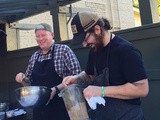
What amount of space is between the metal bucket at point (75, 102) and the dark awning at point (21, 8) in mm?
2512

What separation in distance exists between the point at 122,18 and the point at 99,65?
10.6m

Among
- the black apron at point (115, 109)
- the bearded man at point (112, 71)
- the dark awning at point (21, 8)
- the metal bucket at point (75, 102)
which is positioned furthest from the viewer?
the dark awning at point (21, 8)

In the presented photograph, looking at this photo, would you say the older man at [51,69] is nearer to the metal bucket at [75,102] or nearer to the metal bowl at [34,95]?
the metal bowl at [34,95]

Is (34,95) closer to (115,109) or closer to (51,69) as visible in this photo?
(51,69)

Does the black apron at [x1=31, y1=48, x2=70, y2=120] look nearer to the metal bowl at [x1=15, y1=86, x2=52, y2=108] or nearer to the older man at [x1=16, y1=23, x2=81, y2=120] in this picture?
the older man at [x1=16, y1=23, x2=81, y2=120]

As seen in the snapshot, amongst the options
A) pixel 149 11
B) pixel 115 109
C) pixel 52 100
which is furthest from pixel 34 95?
pixel 149 11

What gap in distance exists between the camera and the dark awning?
190 inches

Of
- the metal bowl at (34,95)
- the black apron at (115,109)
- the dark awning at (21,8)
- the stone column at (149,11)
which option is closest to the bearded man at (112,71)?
the black apron at (115,109)

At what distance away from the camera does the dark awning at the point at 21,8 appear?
4820 mm

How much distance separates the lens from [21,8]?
17.6ft

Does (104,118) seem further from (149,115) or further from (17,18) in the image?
(17,18)

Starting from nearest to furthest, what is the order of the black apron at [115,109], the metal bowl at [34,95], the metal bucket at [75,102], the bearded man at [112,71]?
the bearded man at [112,71]
the black apron at [115,109]
the metal bucket at [75,102]
the metal bowl at [34,95]

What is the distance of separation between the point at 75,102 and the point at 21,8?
3.29 m

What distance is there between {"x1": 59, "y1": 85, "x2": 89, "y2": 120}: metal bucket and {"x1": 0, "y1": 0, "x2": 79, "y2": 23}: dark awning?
2.51 m
